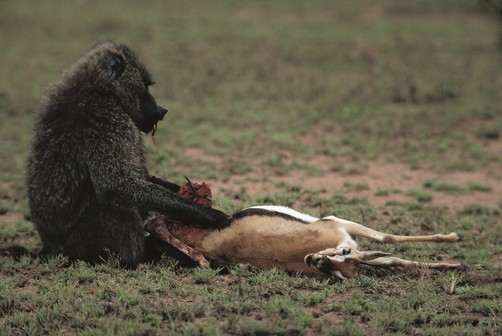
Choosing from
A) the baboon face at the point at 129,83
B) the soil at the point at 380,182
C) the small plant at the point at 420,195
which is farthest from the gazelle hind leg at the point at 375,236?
the small plant at the point at 420,195

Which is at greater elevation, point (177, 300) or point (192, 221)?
point (192, 221)

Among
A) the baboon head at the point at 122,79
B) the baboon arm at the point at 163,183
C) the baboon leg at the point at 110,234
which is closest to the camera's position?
the baboon leg at the point at 110,234

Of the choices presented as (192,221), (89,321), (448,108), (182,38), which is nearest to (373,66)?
(448,108)

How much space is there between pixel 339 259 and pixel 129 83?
2.01 meters

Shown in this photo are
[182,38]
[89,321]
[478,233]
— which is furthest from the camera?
[182,38]

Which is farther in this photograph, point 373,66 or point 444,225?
point 373,66

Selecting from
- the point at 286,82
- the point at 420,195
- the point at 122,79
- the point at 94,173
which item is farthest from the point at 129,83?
the point at 286,82

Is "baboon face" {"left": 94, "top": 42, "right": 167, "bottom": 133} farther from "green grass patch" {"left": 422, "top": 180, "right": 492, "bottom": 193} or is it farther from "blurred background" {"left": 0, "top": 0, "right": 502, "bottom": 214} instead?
"green grass patch" {"left": 422, "top": 180, "right": 492, "bottom": 193}

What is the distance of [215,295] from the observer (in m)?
4.39

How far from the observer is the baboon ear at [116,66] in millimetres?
5047

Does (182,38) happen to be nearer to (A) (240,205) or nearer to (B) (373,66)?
(B) (373,66)

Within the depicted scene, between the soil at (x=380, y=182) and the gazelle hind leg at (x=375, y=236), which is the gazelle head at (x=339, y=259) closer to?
the gazelle hind leg at (x=375, y=236)

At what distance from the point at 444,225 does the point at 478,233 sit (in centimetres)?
31

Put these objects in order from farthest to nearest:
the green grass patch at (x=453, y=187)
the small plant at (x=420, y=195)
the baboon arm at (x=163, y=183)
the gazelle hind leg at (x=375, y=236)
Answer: the green grass patch at (x=453, y=187)
the small plant at (x=420, y=195)
the baboon arm at (x=163, y=183)
the gazelle hind leg at (x=375, y=236)
